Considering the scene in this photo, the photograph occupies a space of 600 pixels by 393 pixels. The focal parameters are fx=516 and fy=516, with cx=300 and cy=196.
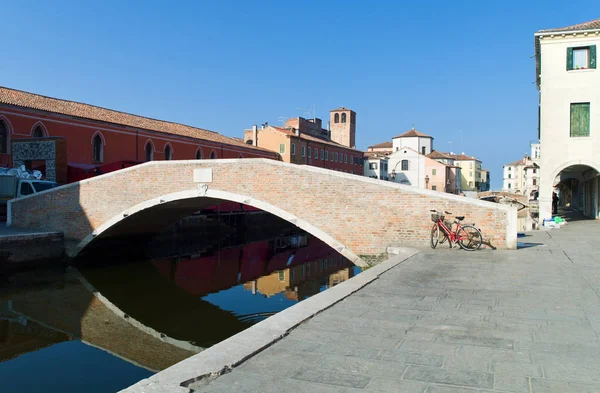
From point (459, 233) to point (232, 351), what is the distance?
295 inches

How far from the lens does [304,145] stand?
45.9 metres

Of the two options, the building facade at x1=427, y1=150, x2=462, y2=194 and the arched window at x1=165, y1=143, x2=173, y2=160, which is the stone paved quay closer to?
the arched window at x1=165, y1=143, x2=173, y2=160

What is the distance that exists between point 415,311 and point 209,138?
30.5 metres

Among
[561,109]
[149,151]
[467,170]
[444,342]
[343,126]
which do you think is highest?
[343,126]

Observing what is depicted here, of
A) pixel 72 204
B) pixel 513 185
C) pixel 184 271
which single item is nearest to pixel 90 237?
pixel 72 204

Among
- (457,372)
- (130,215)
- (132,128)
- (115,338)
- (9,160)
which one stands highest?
(132,128)

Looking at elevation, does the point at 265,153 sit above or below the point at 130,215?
above

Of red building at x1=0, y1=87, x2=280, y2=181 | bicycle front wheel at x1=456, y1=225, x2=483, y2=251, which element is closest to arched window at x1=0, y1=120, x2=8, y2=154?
red building at x1=0, y1=87, x2=280, y2=181

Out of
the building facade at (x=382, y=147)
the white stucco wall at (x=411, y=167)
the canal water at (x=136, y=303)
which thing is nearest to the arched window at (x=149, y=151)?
the canal water at (x=136, y=303)

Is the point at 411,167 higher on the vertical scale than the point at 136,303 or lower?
higher

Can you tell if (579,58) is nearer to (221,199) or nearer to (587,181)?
(587,181)

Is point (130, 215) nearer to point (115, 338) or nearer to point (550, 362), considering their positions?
point (115, 338)

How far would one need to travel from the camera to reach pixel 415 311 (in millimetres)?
5316

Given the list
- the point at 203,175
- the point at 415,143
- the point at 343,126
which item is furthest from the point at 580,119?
the point at 415,143
